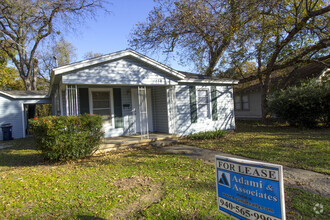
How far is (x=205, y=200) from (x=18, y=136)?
14.9m

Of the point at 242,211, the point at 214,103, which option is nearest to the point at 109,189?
the point at 242,211

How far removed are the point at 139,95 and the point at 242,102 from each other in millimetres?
14629

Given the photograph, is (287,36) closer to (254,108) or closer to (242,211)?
(254,108)

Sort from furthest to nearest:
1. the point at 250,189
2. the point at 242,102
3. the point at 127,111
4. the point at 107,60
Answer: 1. the point at 242,102
2. the point at 127,111
3. the point at 107,60
4. the point at 250,189

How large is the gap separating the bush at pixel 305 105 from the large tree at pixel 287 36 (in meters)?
2.11

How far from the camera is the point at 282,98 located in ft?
40.3

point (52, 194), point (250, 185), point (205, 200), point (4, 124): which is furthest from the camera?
point (4, 124)

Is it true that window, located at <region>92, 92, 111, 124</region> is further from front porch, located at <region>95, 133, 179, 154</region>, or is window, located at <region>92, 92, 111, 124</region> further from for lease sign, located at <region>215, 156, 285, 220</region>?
for lease sign, located at <region>215, 156, 285, 220</region>

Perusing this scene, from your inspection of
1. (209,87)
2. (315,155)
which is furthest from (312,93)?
(315,155)

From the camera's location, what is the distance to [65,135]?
622cm

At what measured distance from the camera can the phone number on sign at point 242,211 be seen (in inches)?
71.5

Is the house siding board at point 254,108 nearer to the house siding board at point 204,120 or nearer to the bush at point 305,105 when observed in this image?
the bush at point 305,105

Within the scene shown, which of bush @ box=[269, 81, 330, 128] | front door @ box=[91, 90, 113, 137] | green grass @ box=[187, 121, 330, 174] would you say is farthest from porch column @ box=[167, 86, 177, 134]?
bush @ box=[269, 81, 330, 128]

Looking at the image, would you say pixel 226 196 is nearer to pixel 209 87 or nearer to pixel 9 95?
pixel 209 87
